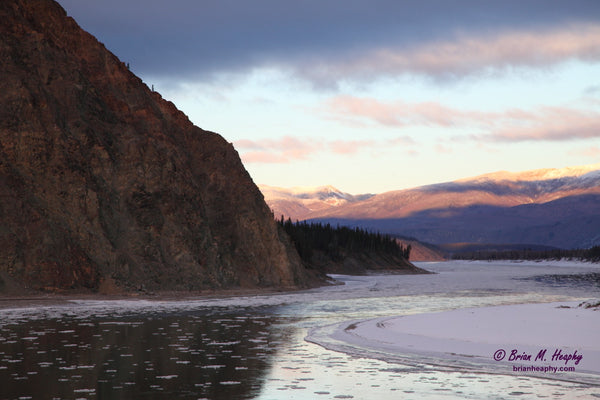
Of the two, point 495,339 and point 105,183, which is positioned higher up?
point 105,183

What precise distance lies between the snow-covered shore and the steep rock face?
25979 mm

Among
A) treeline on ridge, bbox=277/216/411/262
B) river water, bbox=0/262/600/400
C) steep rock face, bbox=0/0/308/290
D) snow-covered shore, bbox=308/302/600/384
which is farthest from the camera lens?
treeline on ridge, bbox=277/216/411/262

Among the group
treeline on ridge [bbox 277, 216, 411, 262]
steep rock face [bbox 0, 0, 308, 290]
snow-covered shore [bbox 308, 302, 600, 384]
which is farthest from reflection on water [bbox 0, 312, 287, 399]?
treeline on ridge [bbox 277, 216, 411, 262]

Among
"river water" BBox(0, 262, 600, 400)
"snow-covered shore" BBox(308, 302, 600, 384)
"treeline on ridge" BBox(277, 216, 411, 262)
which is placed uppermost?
"treeline on ridge" BBox(277, 216, 411, 262)

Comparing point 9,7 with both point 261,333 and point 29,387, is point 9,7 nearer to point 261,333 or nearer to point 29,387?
point 261,333

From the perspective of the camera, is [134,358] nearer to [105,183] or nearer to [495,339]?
[495,339]

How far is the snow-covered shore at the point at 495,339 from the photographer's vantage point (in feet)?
63.7

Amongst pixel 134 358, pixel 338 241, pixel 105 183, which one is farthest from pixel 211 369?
pixel 338 241

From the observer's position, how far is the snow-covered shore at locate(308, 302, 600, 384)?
19406 millimetres

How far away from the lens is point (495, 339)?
2380 centimetres

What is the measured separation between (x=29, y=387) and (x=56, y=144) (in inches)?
1600

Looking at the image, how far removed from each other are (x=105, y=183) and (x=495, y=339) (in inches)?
1585

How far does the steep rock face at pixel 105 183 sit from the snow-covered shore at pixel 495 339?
2598 centimetres

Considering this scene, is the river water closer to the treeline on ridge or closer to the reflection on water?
the reflection on water
